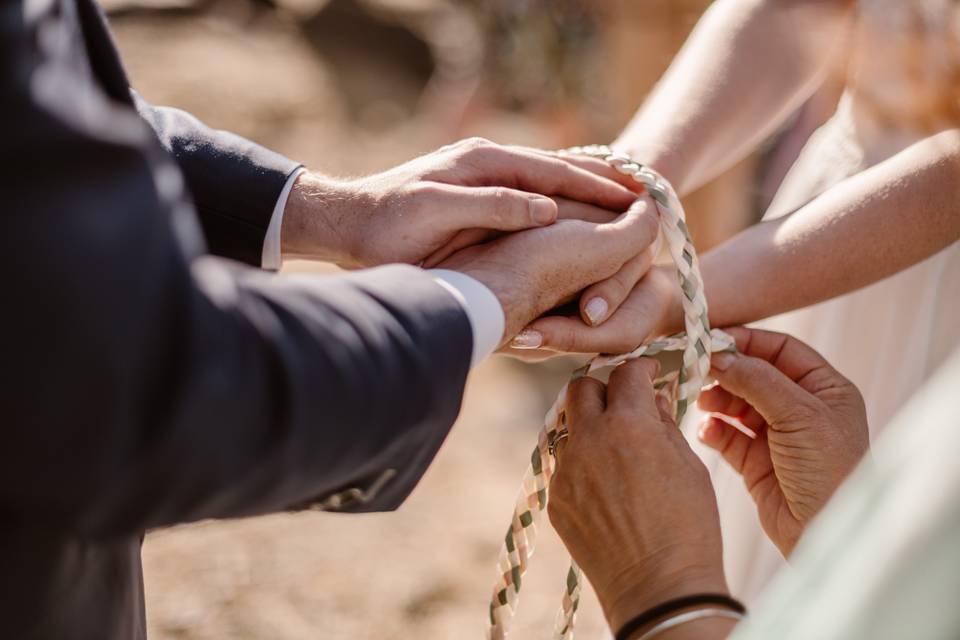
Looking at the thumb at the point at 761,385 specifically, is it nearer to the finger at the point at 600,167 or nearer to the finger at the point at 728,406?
the finger at the point at 728,406

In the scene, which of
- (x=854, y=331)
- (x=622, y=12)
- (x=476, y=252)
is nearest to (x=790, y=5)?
(x=854, y=331)

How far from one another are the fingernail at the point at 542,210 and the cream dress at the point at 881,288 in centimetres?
45

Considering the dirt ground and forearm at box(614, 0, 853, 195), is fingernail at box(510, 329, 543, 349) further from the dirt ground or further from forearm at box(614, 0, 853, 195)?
the dirt ground

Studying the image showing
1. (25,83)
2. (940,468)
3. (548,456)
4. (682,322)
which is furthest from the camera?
(682,322)

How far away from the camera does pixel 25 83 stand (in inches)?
21.4

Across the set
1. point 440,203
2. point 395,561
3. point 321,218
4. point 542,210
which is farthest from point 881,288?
point 395,561

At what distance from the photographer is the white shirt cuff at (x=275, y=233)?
112 centimetres

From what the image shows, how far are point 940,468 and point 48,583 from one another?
66 centimetres

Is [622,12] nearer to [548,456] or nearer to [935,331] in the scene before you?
[935,331]

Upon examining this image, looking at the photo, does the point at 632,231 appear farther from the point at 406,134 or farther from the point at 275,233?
the point at 406,134

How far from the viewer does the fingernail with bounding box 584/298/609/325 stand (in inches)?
42.7

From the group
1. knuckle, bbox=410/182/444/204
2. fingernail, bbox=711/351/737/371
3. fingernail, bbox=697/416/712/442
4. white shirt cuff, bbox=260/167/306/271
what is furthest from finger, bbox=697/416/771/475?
white shirt cuff, bbox=260/167/306/271

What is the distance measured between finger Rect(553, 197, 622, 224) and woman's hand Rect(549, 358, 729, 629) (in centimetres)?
29

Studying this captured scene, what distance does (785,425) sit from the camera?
1017 mm
